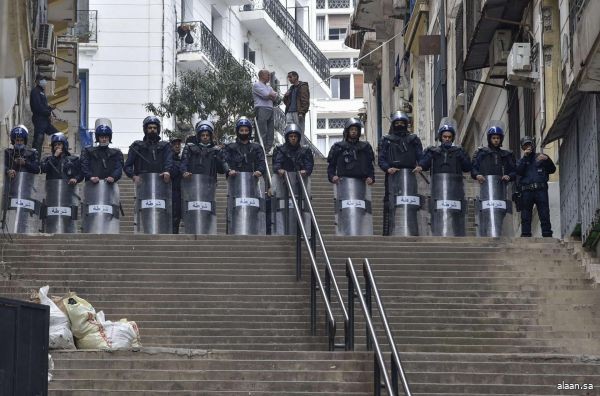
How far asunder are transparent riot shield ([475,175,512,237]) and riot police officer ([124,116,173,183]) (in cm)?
403

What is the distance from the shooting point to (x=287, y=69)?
210 feet

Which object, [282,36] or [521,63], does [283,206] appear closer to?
[521,63]

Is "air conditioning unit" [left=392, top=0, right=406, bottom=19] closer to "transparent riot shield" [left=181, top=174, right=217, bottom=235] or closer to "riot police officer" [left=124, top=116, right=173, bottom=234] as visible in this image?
"riot police officer" [left=124, top=116, right=173, bottom=234]

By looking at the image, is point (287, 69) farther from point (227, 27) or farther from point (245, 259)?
point (245, 259)

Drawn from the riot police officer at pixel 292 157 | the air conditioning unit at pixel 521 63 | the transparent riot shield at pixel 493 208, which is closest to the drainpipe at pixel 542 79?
the air conditioning unit at pixel 521 63

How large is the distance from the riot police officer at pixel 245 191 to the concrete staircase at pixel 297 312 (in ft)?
9.39

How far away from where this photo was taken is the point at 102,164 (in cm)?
2505

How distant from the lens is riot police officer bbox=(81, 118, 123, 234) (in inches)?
974

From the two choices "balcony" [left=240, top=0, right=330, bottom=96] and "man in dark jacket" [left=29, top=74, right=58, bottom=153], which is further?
"balcony" [left=240, top=0, right=330, bottom=96]

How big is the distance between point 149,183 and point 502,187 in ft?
14.8

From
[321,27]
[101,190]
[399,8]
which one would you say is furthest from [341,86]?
[101,190]

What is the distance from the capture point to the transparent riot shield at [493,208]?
79.9ft

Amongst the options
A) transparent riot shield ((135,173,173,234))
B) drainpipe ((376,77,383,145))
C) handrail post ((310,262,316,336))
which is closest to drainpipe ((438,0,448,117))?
drainpipe ((376,77,383,145))

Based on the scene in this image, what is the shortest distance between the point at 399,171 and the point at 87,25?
27188 mm
